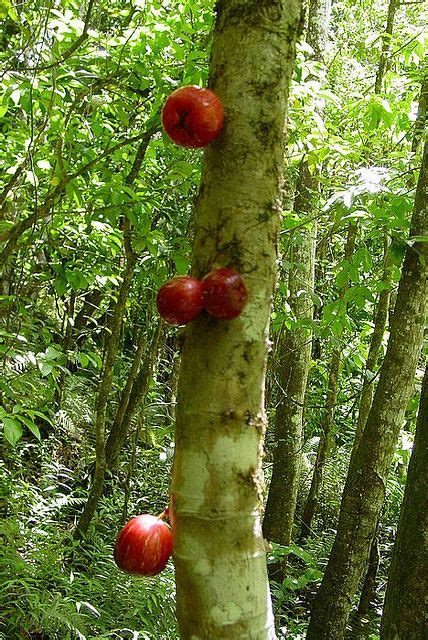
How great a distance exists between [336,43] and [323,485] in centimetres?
555

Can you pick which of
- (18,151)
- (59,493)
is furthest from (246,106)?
(59,493)

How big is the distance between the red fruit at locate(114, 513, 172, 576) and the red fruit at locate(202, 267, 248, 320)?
42cm

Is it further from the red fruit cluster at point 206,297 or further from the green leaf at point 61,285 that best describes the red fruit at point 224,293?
the green leaf at point 61,285

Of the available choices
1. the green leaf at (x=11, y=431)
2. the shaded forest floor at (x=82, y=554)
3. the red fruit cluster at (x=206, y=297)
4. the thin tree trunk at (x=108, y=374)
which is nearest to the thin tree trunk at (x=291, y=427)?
the shaded forest floor at (x=82, y=554)

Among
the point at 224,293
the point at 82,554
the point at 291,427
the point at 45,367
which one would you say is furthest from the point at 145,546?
the point at 291,427

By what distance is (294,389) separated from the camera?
5.28m

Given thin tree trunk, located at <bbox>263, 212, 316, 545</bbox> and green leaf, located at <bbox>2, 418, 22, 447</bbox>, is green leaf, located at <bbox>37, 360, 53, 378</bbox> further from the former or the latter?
thin tree trunk, located at <bbox>263, 212, 316, 545</bbox>

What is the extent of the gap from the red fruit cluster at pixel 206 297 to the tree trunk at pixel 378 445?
1920 millimetres

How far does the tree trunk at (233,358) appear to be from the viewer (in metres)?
1.02

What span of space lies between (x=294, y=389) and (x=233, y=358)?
169 inches

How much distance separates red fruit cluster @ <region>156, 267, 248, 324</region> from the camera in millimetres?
1026

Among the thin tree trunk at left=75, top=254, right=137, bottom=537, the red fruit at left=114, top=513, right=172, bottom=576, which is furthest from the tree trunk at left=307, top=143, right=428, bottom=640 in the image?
the red fruit at left=114, top=513, right=172, bottom=576

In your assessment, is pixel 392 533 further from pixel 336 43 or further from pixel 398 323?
pixel 336 43

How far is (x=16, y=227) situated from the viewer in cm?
312
